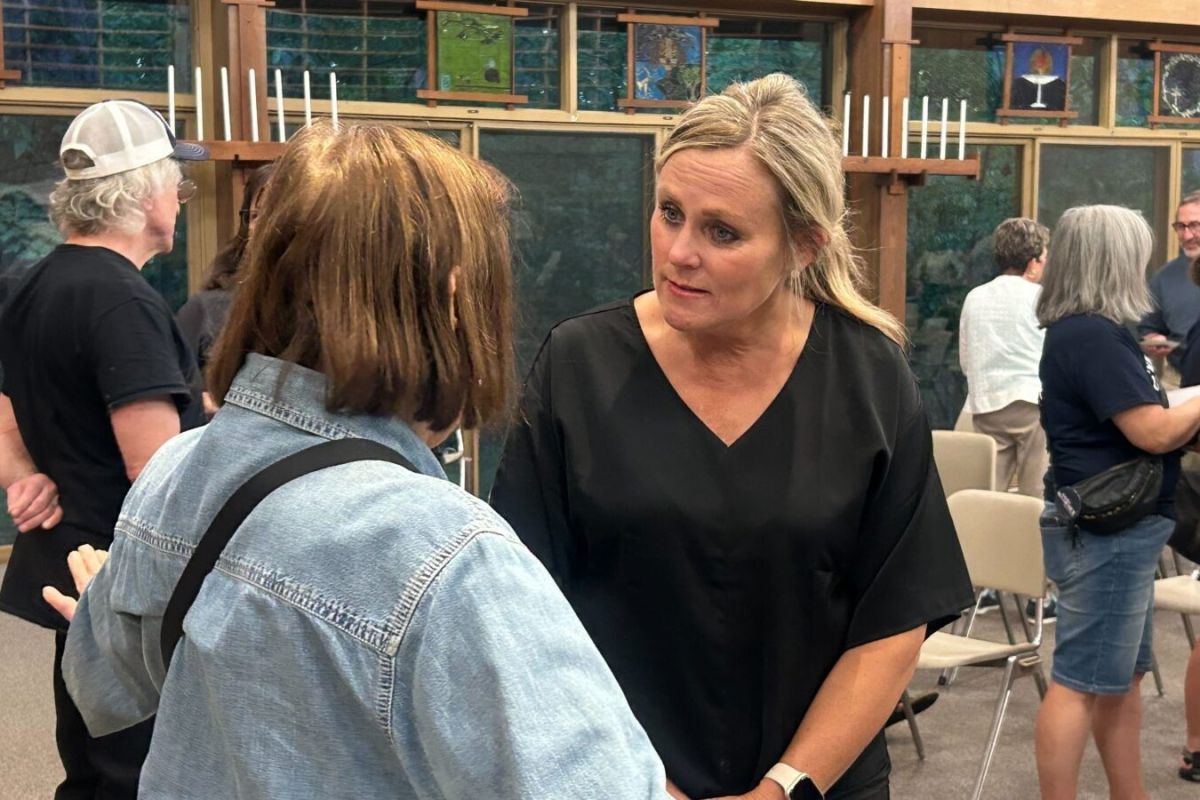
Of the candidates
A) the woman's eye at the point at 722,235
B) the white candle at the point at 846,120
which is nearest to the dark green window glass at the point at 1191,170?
the white candle at the point at 846,120

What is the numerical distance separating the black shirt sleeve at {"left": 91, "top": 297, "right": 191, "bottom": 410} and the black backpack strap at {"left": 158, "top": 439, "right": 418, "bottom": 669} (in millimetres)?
1336

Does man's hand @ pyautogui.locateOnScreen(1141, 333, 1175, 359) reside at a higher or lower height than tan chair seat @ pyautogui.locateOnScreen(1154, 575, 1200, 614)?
higher

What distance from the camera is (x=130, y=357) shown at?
7.39 feet

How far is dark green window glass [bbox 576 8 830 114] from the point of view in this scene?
666cm

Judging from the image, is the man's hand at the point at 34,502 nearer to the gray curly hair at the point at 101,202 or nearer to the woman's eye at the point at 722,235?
the gray curly hair at the point at 101,202

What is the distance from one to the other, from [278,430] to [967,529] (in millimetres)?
3372

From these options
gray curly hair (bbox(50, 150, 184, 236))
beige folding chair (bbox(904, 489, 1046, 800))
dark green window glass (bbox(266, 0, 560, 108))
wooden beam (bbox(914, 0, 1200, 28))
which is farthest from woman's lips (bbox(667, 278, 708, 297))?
wooden beam (bbox(914, 0, 1200, 28))

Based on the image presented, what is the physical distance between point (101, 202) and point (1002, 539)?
2.74m

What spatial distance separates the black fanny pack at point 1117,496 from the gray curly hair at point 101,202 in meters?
2.16

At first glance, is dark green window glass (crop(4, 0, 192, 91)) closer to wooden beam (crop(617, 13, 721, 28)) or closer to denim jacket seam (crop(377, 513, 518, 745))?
wooden beam (crop(617, 13, 721, 28))

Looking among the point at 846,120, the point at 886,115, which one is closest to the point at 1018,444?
the point at 846,120

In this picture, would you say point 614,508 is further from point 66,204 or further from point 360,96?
point 360,96

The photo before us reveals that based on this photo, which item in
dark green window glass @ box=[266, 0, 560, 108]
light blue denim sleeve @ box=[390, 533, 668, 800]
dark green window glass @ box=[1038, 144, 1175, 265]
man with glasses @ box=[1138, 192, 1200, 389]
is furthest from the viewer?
dark green window glass @ box=[1038, 144, 1175, 265]

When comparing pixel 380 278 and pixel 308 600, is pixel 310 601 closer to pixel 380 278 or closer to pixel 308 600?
pixel 308 600
